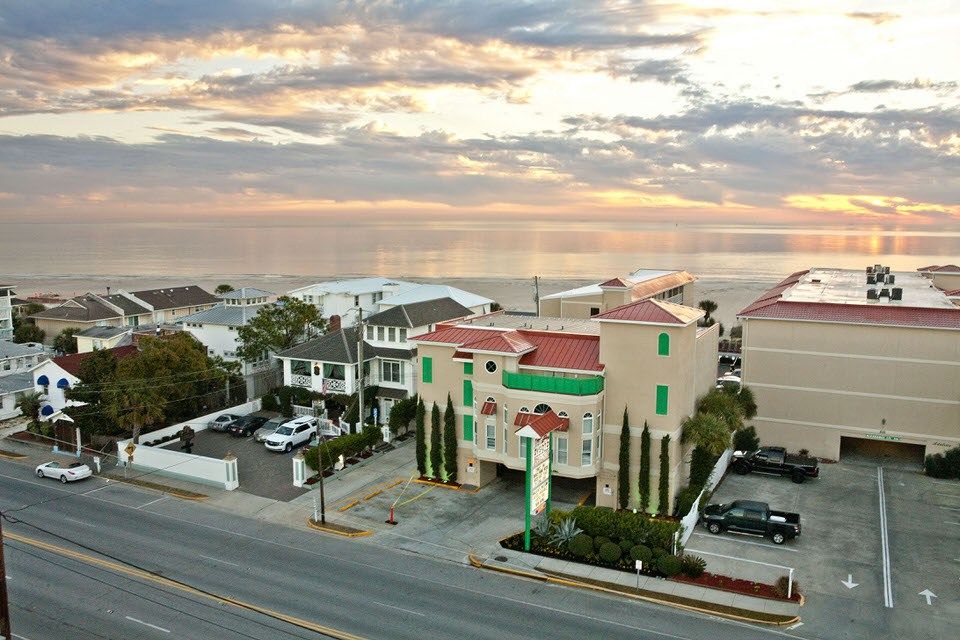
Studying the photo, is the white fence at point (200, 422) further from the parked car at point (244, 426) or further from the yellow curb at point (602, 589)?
the yellow curb at point (602, 589)

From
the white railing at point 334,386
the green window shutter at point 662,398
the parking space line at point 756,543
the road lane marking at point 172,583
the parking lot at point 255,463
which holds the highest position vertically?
the green window shutter at point 662,398

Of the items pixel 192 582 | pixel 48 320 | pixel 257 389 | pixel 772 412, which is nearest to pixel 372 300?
pixel 257 389

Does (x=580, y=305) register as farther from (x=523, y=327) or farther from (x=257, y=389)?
(x=257, y=389)

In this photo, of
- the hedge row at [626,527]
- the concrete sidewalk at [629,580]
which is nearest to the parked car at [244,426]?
the concrete sidewalk at [629,580]

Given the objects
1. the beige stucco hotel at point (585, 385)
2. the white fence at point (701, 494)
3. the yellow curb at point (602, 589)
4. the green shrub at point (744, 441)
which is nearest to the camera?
the yellow curb at point (602, 589)

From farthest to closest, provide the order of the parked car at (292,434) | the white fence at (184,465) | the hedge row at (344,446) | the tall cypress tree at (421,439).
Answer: the parked car at (292,434)
the hedge row at (344,446)
the tall cypress tree at (421,439)
the white fence at (184,465)

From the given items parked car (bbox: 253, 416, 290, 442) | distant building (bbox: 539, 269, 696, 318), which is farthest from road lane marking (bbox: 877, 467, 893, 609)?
parked car (bbox: 253, 416, 290, 442)
